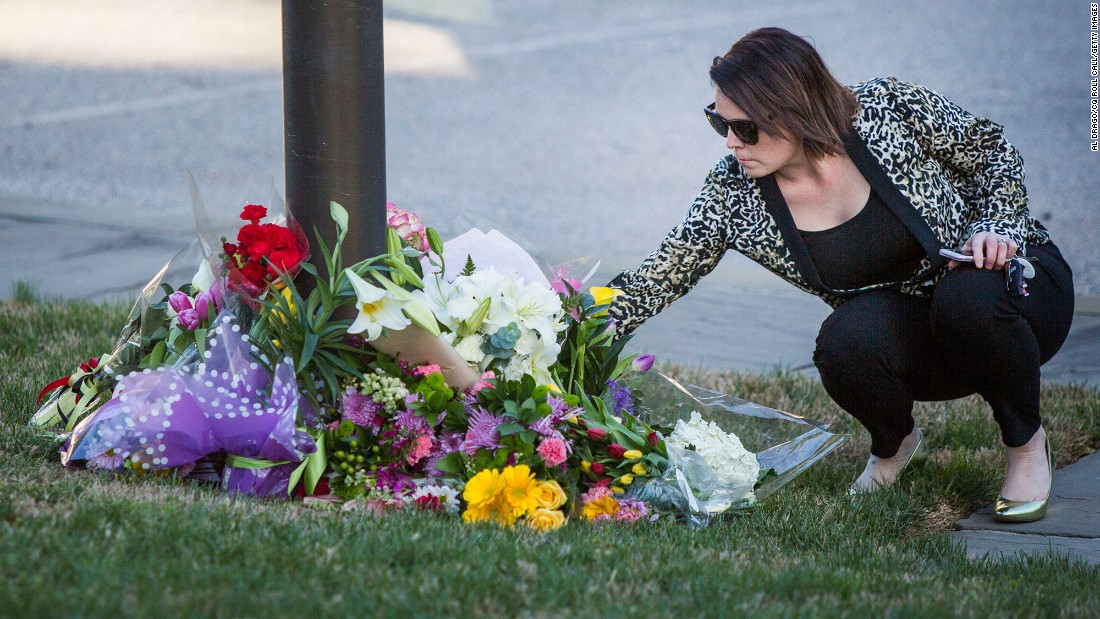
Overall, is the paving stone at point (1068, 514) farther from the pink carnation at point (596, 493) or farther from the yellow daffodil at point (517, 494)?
the yellow daffodil at point (517, 494)

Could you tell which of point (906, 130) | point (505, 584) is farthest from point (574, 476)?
point (906, 130)

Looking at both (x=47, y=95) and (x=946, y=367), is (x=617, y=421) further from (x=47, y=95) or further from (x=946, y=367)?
(x=47, y=95)

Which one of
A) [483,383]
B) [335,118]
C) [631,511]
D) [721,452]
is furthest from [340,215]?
[721,452]

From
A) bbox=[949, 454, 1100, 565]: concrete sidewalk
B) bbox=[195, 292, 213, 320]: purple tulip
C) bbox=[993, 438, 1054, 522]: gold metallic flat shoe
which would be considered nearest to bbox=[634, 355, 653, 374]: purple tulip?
bbox=[949, 454, 1100, 565]: concrete sidewalk

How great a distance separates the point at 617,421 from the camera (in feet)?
9.46

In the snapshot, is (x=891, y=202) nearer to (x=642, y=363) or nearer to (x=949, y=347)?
(x=949, y=347)

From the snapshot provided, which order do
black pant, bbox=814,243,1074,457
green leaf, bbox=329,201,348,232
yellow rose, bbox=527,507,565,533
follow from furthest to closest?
black pant, bbox=814,243,1074,457, green leaf, bbox=329,201,348,232, yellow rose, bbox=527,507,565,533

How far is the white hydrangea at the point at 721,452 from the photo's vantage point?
2.80 metres

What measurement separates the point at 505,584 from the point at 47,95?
8911mm

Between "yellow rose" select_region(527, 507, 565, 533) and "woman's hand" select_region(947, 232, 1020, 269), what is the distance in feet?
4.27

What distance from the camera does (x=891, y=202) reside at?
10.4 ft

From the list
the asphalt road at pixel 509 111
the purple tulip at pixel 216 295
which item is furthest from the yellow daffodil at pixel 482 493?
the asphalt road at pixel 509 111

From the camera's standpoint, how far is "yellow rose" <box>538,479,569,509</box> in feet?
8.55

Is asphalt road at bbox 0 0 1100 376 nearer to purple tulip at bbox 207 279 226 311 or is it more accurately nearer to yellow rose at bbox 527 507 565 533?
yellow rose at bbox 527 507 565 533
